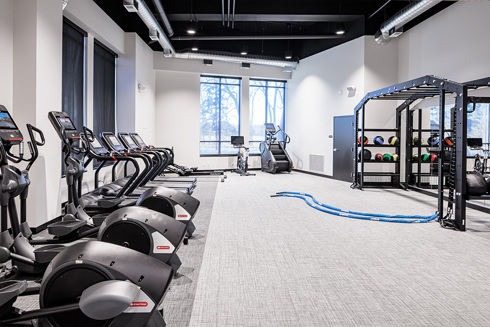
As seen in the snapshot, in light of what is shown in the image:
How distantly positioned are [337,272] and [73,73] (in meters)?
5.86

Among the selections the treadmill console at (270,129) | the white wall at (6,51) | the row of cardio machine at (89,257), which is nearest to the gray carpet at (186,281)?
the row of cardio machine at (89,257)

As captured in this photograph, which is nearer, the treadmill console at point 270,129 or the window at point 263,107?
the treadmill console at point 270,129

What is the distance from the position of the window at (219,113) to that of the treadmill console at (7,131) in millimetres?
9787

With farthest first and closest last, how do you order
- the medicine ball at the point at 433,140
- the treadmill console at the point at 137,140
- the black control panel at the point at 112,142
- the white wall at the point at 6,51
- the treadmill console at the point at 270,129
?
the treadmill console at the point at 270,129 → the medicine ball at the point at 433,140 → the treadmill console at the point at 137,140 → the black control panel at the point at 112,142 → the white wall at the point at 6,51

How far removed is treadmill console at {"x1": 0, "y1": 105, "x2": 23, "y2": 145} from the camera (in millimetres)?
3037

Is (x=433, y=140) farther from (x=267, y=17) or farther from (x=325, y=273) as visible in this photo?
(x=325, y=273)

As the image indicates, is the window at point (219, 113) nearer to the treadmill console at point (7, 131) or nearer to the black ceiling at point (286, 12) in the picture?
the black ceiling at point (286, 12)

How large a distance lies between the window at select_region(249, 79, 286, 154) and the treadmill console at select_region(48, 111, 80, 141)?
9.76m

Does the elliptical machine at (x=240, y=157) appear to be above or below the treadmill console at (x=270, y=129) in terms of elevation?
below

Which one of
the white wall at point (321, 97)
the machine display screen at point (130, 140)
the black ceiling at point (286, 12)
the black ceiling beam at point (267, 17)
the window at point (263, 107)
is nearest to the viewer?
the machine display screen at point (130, 140)

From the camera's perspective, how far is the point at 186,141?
484 inches

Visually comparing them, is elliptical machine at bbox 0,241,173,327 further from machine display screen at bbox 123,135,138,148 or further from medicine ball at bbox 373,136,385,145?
medicine ball at bbox 373,136,385,145

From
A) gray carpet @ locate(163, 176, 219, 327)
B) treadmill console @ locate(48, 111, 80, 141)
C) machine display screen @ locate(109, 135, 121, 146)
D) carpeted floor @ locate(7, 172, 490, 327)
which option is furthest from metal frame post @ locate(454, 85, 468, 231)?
Answer: machine display screen @ locate(109, 135, 121, 146)

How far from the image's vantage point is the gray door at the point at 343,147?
9883 millimetres
